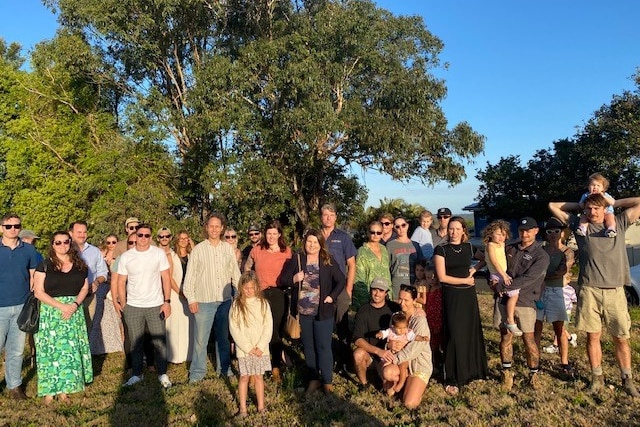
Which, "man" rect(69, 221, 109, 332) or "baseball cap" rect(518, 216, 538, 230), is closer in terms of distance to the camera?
"baseball cap" rect(518, 216, 538, 230)

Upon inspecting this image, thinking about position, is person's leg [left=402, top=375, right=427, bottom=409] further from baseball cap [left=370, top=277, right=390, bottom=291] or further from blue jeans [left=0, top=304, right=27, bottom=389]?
blue jeans [left=0, top=304, right=27, bottom=389]

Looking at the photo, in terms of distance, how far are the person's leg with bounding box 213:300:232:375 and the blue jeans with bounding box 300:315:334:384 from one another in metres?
1.04

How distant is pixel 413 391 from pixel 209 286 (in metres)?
2.45

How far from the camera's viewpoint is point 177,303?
6.94 meters

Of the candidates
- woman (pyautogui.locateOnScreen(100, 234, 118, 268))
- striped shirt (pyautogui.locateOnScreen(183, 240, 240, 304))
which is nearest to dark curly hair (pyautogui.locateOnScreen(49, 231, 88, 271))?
striped shirt (pyautogui.locateOnScreen(183, 240, 240, 304))

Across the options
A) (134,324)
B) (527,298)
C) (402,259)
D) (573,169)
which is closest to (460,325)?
(527,298)

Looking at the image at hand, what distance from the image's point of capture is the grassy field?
4.55 meters

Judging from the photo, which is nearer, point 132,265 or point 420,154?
point 132,265

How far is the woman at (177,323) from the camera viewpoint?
21.7 feet

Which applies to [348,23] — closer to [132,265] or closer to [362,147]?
[362,147]

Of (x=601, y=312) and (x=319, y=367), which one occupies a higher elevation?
A: (x=601, y=312)

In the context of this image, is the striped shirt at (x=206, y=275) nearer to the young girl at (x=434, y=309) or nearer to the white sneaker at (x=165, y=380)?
the white sneaker at (x=165, y=380)

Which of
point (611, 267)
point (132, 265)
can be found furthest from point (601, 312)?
point (132, 265)

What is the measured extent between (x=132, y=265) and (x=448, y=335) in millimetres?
3491
